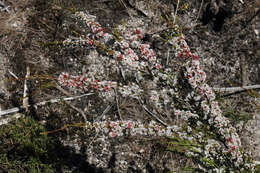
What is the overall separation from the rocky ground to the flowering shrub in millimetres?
215

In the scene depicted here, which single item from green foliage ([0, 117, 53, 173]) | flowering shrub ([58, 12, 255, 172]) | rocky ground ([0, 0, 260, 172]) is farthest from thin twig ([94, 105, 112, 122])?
green foliage ([0, 117, 53, 173])

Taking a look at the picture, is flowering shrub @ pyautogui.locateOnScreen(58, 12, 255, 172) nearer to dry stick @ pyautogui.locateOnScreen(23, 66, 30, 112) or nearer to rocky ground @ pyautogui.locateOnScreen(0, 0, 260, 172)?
rocky ground @ pyautogui.locateOnScreen(0, 0, 260, 172)

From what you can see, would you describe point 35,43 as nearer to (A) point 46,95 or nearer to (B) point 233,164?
(A) point 46,95

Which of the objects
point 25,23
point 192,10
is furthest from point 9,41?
point 192,10

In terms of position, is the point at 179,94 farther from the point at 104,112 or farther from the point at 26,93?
the point at 26,93

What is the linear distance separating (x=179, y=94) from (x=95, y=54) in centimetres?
98

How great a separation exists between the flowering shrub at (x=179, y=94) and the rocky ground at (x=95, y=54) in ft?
0.71

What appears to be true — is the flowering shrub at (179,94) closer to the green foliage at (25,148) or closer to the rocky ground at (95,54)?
the rocky ground at (95,54)

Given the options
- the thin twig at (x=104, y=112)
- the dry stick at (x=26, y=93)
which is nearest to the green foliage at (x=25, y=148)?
the dry stick at (x=26, y=93)

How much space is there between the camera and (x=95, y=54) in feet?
7.95

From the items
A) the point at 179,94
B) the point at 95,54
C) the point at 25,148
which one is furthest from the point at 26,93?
the point at 179,94

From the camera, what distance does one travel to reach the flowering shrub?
1745 mm

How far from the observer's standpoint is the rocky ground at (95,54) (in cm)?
237

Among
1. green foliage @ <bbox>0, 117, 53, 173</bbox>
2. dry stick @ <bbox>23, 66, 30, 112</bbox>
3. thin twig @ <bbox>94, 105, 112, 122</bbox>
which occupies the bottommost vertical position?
green foliage @ <bbox>0, 117, 53, 173</bbox>
